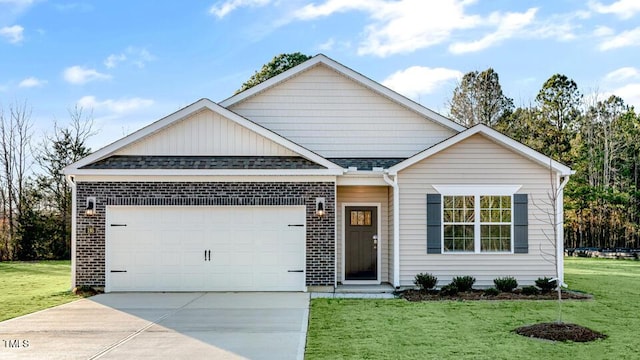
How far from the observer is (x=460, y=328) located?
31.1 feet

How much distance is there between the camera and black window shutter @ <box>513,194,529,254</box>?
14141mm

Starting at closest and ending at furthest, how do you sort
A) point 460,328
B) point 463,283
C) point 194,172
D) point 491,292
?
point 460,328 → point 491,292 → point 463,283 → point 194,172

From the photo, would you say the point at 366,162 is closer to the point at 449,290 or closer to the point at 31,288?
the point at 449,290

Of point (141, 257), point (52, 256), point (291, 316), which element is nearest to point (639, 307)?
point (291, 316)

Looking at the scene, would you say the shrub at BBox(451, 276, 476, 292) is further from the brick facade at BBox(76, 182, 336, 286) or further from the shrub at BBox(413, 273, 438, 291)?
the brick facade at BBox(76, 182, 336, 286)

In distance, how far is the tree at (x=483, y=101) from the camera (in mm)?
39188

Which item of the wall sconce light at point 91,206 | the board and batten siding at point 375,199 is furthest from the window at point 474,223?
the wall sconce light at point 91,206

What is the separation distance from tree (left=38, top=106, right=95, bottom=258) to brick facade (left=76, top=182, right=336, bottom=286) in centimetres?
1598

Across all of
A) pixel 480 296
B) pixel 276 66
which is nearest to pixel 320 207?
pixel 480 296

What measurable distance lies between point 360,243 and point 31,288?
862 centimetres

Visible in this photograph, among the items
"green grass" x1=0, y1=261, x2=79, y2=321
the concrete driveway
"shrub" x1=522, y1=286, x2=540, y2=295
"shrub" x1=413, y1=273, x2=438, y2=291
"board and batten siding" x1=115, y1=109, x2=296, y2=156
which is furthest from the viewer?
"board and batten siding" x1=115, y1=109, x2=296, y2=156

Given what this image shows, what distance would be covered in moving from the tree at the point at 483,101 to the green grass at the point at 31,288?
26.1 meters

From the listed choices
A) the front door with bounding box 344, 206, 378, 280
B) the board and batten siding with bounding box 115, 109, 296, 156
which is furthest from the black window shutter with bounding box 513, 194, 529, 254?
the board and batten siding with bounding box 115, 109, 296, 156

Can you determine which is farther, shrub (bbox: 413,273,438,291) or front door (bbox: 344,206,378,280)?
front door (bbox: 344,206,378,280)
